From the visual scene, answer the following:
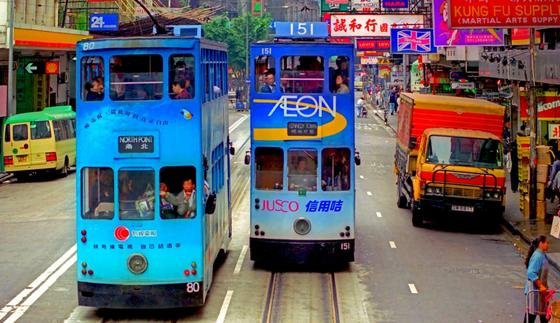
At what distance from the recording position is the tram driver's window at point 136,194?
1299 centimetres

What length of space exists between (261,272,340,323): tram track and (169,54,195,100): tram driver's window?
3.58 meters

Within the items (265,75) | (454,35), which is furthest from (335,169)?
(454,35)

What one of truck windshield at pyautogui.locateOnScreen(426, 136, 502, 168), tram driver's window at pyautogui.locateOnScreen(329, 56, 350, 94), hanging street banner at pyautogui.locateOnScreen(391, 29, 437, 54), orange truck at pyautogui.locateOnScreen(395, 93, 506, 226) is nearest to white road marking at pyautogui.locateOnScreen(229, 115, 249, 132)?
hanging street banner at pyautogui.locateOnScreen(391, 29, 437, 54)

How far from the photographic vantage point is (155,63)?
13133mm

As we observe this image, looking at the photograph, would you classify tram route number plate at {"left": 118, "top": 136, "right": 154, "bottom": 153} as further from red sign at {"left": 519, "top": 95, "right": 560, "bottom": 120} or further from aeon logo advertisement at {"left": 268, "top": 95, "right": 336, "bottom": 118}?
red sign at {"left": 519, "top": 95, "right": 560, "bottom": 120}

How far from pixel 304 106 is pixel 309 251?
8.63ft

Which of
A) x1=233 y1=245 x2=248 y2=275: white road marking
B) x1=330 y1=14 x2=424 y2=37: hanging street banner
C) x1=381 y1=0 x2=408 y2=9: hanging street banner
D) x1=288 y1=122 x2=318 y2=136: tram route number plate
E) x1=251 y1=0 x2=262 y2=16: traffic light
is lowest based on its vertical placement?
x1=233 y1=245 x2=248 y2=275: white road marking

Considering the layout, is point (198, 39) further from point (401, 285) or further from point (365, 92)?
point (365, 92)

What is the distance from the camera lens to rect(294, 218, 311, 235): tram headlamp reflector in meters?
16.5

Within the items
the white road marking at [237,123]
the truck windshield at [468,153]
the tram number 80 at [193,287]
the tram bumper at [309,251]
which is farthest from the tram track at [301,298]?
the white road marking at [237,123]

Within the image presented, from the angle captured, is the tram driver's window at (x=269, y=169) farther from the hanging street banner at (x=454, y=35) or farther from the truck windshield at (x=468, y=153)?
the hanging street banner at (x=454, y=35)

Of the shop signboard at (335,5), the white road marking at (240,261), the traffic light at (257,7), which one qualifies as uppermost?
the traffic light at (257,7)

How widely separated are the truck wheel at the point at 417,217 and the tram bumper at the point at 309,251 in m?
6.19

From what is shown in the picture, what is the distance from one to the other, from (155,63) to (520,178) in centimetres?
1480
